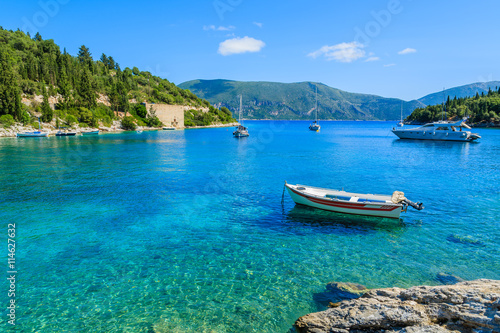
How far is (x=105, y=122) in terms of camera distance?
388ft

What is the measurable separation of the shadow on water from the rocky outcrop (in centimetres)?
916

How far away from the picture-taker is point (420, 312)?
25.3 ft

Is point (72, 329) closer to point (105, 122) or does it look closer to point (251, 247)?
point (251, 247)

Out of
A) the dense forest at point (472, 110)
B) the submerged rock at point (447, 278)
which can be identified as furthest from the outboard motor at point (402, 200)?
the dense forest at point (472, 110)

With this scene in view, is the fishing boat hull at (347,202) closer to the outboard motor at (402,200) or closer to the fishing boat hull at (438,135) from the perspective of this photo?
the outboard motor at (402,200)

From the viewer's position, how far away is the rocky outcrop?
692cm

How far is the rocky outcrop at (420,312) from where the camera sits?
6922 mm

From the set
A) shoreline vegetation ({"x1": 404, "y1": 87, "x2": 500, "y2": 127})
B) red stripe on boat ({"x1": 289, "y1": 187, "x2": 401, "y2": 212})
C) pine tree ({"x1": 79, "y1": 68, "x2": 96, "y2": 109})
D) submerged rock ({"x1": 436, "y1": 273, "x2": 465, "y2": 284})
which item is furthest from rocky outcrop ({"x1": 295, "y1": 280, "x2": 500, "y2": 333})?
shoreline vegetation ({"x1": 404, "y1": 87, "x2": 500, "y2": 127})

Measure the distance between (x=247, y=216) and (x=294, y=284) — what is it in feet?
30.6

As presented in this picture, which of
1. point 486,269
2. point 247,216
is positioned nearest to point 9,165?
point 247,216

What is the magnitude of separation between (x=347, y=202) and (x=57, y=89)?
128717mm

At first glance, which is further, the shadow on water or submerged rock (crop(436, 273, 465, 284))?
the shadow on water

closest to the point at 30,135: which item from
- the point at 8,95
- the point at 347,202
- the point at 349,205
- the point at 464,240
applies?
the point at 8,95

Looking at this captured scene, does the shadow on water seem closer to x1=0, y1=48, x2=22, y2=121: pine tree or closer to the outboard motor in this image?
the outboard motor
